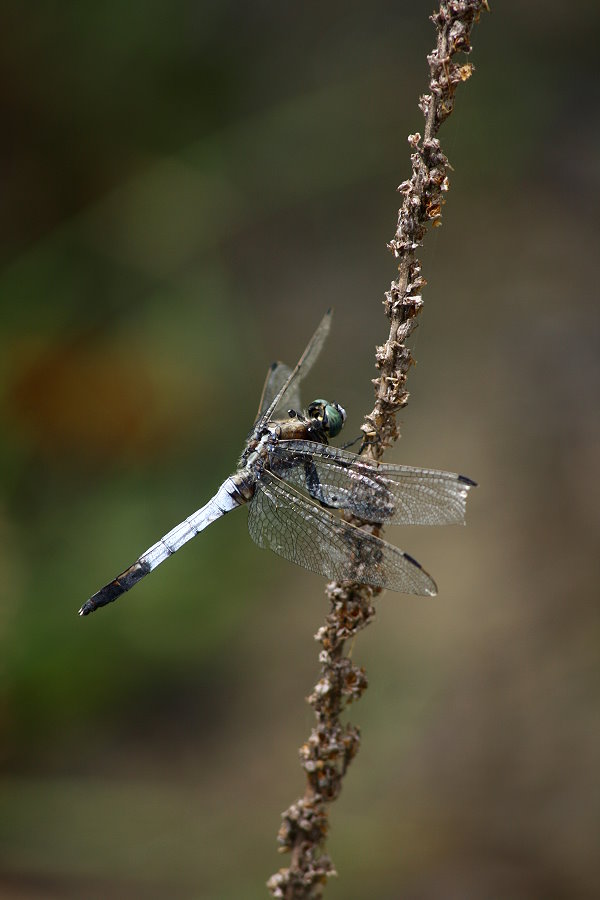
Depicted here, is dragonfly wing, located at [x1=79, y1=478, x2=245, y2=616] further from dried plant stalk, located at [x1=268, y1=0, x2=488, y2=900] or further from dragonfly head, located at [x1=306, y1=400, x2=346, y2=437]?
dried plant stalk, located at [x1=268, y1=0, x2=488, y2=900]

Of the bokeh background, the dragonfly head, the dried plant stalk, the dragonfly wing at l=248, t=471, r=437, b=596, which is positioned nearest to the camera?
the dried plant stalk

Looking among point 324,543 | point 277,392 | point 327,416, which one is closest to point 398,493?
point 324,543

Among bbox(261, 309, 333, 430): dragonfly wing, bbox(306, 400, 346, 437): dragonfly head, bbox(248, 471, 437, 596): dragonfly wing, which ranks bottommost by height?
bbox(248, 471, 437, 596): dragonfly wing

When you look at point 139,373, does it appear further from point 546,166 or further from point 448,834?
point 546,166

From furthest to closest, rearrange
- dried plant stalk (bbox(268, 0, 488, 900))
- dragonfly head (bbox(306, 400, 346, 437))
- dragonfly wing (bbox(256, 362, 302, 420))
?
dragonfly wing (bbox(256, 362, 302, 420)) → dragonfly head (bbox(306, 400, 346, 437)) → dried plant stalk (bbox(268, 0, 488, 900))

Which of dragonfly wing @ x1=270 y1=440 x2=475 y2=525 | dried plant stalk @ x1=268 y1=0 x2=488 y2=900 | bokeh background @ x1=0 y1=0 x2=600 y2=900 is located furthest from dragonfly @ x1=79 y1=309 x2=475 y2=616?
bokeh background @ x1=0 y1=0 x2=600 y2=900

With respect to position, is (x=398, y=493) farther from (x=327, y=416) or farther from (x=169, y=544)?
(x=169, y=544)

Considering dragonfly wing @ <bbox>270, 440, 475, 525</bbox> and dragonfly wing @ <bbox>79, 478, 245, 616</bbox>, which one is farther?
dragonfly wing @ <bbox>79, 478, 245, 616</bbox>

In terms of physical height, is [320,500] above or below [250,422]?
below
